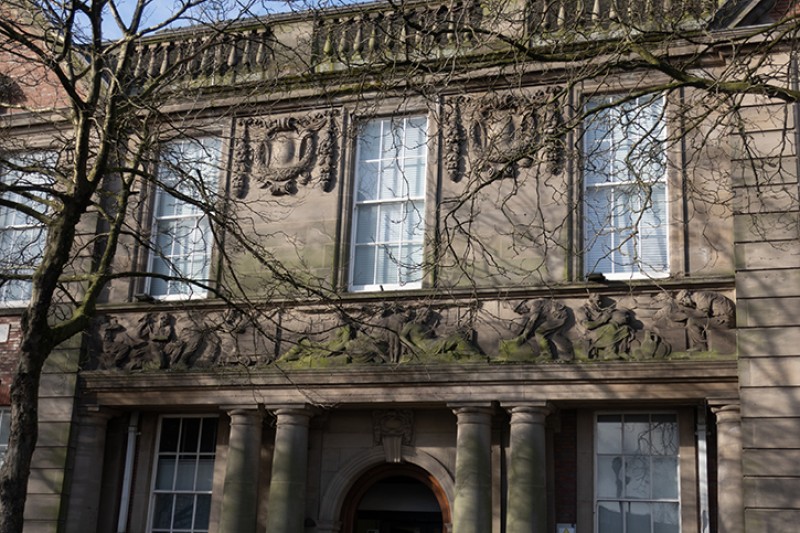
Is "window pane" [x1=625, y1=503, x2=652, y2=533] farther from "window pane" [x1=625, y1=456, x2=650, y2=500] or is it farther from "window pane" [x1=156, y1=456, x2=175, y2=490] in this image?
"window pane" [x1=156, y1=456, x2=175, y2=490]

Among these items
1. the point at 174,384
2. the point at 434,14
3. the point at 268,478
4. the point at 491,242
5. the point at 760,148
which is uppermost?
the point at 434,14

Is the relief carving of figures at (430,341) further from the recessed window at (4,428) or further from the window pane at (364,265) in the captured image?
the recessed window at (4,428)

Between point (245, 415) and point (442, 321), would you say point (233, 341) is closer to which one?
point (245, 415)

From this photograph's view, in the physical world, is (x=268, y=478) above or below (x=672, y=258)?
below

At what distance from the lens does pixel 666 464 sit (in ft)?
45.4

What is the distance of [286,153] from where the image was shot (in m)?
16.4

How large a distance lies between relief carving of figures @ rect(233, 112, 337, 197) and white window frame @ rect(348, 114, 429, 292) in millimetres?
498

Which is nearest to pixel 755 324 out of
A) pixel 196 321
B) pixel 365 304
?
pixel 365 304

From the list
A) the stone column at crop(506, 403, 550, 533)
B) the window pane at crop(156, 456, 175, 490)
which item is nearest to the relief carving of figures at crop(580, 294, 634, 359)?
→ the stone column at crop(506, 403, 550, 533)

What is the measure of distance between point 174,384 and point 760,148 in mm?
8676

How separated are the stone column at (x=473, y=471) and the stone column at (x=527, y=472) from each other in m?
0.32

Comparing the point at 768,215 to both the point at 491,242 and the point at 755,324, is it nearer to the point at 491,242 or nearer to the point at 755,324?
the point at 755,324

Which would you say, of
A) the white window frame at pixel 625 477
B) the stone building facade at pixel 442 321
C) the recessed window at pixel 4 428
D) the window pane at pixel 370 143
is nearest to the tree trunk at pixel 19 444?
the stone building facade at pixel 442 321

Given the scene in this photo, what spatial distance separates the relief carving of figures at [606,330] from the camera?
13.6 meters
